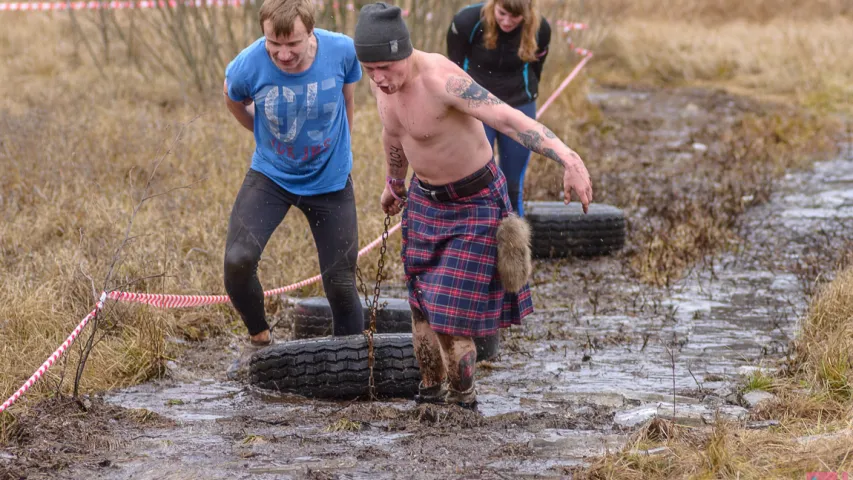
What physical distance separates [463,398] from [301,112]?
1.49 m

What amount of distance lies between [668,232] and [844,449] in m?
5.21

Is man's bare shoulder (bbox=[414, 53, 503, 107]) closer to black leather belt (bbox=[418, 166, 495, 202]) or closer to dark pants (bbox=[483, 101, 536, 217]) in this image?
black leather belt (bbox=[418, 166, 495, 202])

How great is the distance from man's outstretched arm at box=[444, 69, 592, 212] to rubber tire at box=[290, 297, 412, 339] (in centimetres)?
203

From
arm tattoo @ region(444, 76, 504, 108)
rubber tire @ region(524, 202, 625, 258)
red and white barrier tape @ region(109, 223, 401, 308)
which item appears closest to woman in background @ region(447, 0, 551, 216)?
rubber tire @ region(524, 202, 625, 258)

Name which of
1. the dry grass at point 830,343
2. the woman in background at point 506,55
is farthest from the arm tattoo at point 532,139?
the woman in background at point 506,55

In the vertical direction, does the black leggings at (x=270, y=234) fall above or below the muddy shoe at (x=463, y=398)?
above

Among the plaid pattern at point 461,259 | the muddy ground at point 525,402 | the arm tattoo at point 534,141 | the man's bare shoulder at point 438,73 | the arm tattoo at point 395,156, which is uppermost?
the man's bare shoulder at point 438,73

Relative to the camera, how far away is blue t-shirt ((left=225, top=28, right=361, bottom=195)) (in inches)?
194

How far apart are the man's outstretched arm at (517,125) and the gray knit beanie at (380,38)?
0.24 metres

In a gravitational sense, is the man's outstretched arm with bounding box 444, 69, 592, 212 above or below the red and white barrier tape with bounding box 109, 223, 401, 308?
above

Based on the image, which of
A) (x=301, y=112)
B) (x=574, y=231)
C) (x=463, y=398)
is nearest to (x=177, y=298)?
(x=301, y=112)

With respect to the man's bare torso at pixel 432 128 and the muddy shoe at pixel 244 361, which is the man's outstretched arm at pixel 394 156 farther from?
the muddy shoe at pixel 244 361

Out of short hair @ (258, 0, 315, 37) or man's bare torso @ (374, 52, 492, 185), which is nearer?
man's bare torso @ (374, 52, 492, 185)

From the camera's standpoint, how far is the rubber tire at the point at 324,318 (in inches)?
240
